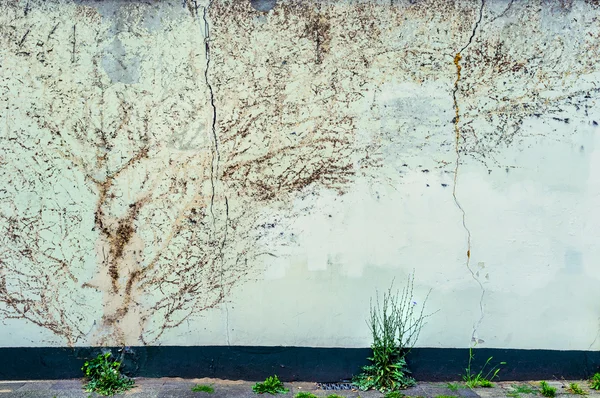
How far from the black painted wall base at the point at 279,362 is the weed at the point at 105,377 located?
6 centimetres

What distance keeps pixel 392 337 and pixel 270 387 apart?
1057 mm

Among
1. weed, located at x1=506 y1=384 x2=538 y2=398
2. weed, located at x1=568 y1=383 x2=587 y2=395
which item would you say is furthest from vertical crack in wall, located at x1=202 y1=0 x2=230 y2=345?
weed, located at x1=568 y1=383 x2=587 y2=395

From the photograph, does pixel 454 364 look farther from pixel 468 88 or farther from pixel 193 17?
pixel 193 17

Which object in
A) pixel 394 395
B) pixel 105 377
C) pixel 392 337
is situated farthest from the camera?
pixel 392 337

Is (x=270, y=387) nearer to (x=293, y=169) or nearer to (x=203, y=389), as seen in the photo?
(x=203, y=389)

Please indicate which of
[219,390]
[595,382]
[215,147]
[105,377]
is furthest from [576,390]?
[105,377]

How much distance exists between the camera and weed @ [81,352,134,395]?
3498 millimetres

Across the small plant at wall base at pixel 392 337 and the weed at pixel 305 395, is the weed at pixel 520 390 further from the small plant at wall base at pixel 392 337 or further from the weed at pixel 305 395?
the weed at pixel 305 395

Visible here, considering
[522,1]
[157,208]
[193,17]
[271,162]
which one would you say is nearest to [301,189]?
[271,162]

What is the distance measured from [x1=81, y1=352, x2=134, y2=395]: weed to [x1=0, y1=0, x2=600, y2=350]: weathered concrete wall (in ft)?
0.54

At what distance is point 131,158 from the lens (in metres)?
3.59

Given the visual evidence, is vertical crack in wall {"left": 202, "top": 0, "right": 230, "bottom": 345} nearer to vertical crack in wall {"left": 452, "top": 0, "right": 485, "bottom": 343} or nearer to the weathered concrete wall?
the weathered concrete wall

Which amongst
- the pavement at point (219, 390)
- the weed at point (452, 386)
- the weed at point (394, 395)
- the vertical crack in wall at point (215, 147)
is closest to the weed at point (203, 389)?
the pavement at point (219, 390)

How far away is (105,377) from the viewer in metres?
3.52
